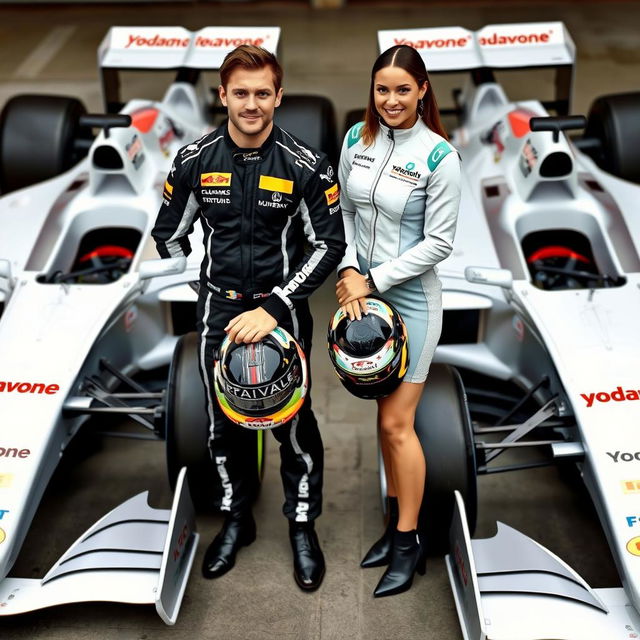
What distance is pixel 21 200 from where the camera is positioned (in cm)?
502

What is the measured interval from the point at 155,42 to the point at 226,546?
3.31 metres

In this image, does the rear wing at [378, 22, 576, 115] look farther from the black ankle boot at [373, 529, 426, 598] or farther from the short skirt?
the black ankle boot at [373, 529, 426, 598]

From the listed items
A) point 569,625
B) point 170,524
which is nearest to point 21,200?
point 170,524

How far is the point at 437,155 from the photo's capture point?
9.81ft

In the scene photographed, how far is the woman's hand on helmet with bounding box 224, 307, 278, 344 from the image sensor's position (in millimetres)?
3021

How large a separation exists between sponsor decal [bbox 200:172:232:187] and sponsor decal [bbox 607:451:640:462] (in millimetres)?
1527

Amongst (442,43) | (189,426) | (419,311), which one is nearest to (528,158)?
(442,43)

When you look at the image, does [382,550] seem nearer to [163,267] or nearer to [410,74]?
[163,267]

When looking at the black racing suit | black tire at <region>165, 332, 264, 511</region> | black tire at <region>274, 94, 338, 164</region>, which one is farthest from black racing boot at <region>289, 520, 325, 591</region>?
black tire at <region>274, 94, 338, 164</region>

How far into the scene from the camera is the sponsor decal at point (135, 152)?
478cm

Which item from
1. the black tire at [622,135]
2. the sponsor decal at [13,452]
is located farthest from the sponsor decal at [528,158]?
the sponsor decal at [13,452]

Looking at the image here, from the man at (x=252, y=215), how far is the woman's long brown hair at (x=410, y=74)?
17cm

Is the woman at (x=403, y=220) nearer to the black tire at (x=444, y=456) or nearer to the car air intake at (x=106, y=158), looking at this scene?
the black tire at (x=444, y=456)

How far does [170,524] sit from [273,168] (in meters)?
1.19
